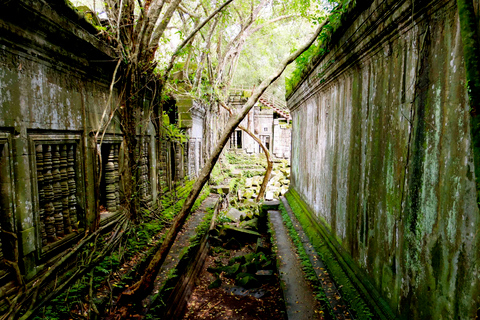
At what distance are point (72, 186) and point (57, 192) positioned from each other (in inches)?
12.8

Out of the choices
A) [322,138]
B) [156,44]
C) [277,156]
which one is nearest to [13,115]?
[156,44]

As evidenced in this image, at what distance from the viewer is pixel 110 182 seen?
5.07m

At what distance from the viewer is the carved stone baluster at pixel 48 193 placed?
341 cm

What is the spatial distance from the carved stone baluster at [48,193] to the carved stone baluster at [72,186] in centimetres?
38

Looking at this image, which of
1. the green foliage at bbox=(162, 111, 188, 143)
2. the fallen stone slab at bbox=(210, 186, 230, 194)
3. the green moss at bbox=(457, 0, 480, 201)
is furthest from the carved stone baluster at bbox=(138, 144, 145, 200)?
the fallen stone slab at bbox=(210, 186, 230, 194)

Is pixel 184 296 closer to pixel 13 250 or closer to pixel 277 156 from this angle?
pixel 13 250

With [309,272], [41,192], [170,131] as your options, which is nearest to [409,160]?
[309,272]

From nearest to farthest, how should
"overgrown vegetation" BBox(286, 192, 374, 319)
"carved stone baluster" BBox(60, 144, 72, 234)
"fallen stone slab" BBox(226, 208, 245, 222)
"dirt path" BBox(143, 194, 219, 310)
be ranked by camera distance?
"overgrown vegetation" BBox(286, 192, 374, 319) < "carved stone baluster" BBox(60, 144, 72, 234) < "dirt path" BBox(143, 194, 219, 310) < "fallen stone slab" BBox(226, 208, 245, 222)

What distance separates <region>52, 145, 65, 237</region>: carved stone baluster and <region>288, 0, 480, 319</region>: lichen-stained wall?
3.81 meters

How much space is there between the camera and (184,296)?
4.70 metres

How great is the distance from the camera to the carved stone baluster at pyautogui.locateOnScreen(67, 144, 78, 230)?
386 cm

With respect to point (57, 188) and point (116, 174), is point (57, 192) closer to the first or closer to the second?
point (57, 188)

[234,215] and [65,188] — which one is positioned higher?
[65,188]

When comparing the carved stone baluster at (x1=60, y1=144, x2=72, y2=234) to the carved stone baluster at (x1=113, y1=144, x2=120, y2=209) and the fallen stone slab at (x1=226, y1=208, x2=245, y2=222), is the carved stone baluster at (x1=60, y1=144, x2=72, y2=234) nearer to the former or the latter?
the carved stone baluster at (x1=113, y1=144, x2=120, y2=209)
